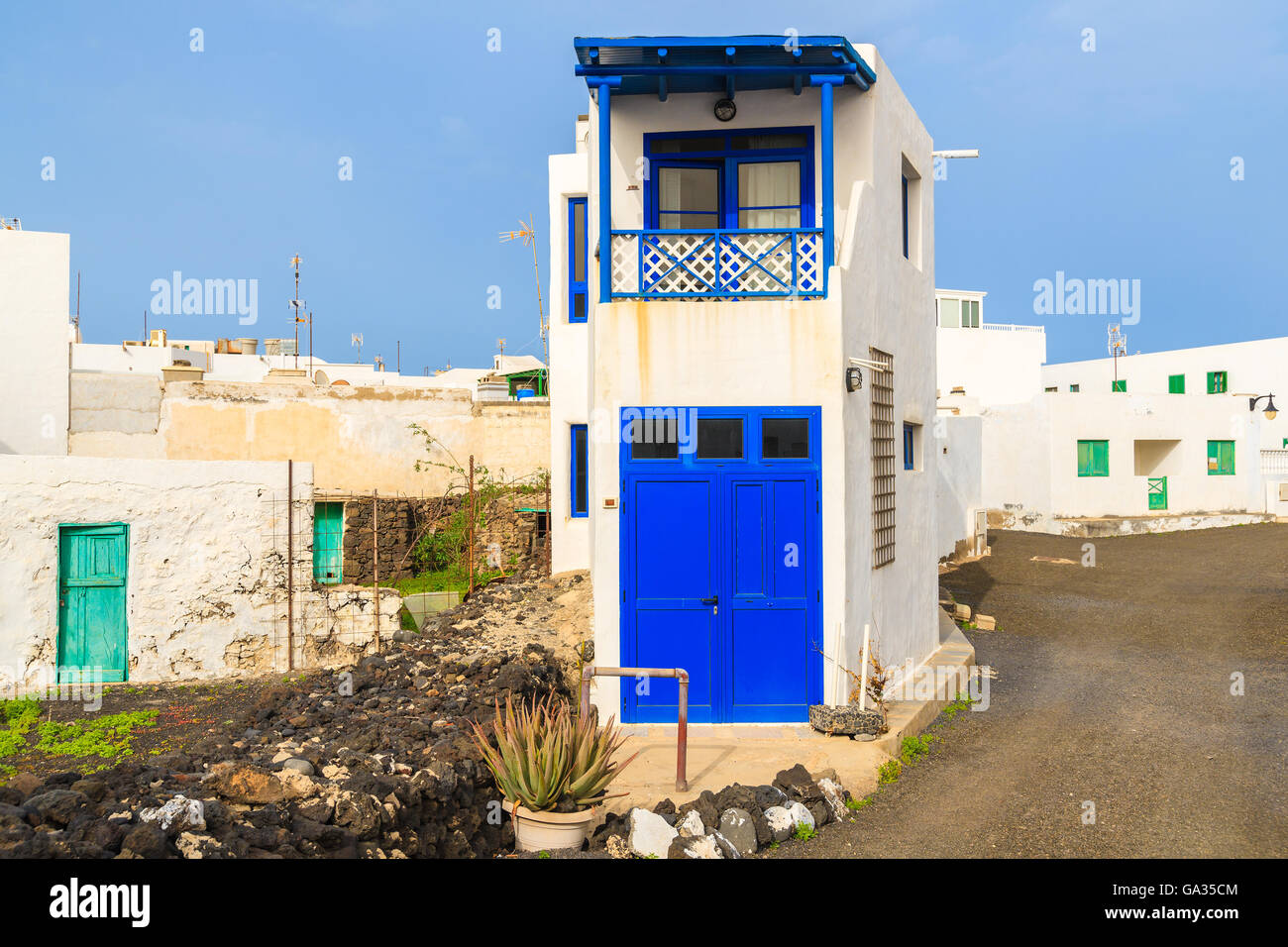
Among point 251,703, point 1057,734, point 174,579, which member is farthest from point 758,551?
point 174,579

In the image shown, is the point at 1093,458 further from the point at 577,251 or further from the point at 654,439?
the point at 654,439

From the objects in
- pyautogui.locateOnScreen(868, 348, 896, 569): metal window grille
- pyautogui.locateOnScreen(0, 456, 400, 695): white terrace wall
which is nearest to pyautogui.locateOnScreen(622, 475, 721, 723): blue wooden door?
pyautogui.locateOnScreen(868, 348, 896, 569): metal window grille

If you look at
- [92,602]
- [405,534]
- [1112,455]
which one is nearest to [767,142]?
[92,602]

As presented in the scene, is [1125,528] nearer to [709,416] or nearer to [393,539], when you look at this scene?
[393,539]

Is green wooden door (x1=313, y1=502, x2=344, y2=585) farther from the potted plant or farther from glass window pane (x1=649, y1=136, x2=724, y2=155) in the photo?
the potted plant

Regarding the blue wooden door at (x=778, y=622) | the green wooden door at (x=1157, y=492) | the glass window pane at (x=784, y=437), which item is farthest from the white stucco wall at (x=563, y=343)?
the green wooden door at (x=1157, y=492)

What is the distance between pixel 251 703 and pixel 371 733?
14.3 ft

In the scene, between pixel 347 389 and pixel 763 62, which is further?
pixel 347 389

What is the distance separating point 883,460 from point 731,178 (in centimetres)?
339

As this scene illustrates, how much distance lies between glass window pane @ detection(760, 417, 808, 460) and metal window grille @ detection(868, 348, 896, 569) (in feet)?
4.08

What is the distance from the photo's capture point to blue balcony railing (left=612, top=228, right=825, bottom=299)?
337 inches

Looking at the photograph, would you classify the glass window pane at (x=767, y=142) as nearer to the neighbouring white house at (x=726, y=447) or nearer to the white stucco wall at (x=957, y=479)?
the neighbouring white house at (x=726, y=447)

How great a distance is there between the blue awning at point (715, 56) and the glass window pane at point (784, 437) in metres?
3.28
